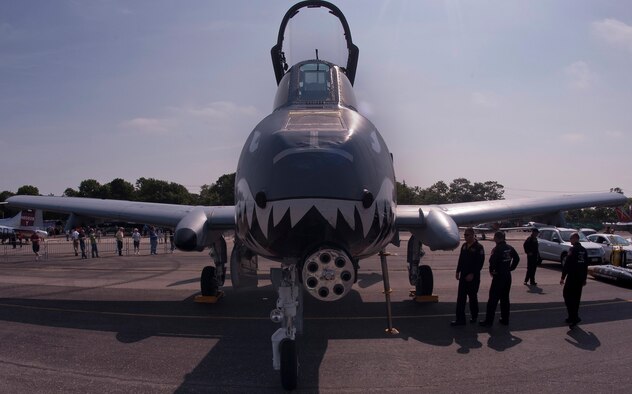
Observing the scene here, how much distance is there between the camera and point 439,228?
775 cm

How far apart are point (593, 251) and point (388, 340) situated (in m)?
15.0

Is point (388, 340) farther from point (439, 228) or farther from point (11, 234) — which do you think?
point (11, 234)

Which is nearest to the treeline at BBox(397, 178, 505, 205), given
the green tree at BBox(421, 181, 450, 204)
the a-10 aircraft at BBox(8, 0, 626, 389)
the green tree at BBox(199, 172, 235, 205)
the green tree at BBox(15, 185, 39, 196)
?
the green tree at BBox(421, 181, 450, 204)

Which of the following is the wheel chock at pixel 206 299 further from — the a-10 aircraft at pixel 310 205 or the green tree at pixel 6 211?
the green tree at pixel 6 211

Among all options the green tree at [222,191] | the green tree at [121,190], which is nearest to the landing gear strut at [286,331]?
the green tree at [222,191]

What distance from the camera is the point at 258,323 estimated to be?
353 inches

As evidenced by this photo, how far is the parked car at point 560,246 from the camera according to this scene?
742 inches

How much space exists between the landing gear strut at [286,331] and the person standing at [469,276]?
4.06m

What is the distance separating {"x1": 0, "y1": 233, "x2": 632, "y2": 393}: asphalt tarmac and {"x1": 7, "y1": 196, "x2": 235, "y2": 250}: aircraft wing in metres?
1.70

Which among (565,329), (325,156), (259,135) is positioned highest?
(259,135)

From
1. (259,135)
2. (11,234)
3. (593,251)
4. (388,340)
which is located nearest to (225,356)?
(388,340)

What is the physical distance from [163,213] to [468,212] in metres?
7.46

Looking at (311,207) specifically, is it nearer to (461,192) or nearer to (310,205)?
(310,205)

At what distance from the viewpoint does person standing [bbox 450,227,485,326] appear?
8750 mm
